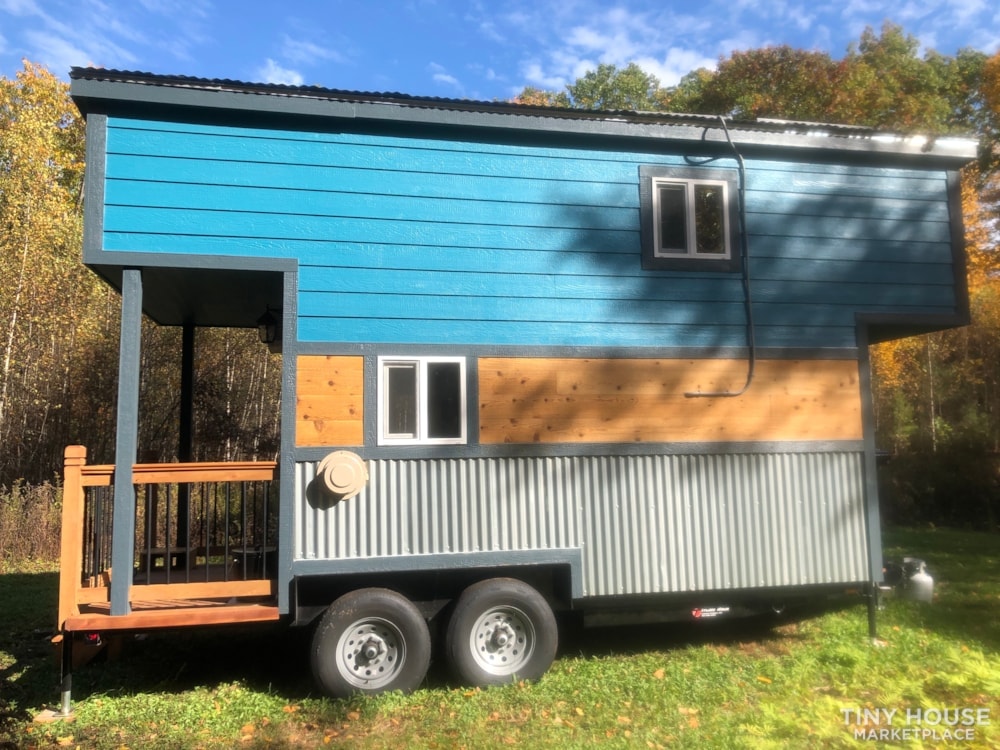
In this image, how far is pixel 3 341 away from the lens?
522 inches

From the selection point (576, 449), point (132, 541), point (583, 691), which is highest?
point (576, 449)

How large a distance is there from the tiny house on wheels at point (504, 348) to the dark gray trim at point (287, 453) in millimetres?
24

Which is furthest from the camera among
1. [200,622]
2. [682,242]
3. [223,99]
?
[682,242]

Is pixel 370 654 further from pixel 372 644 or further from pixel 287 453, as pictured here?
pixel 287 453

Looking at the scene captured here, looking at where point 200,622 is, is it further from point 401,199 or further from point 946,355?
point 946,355

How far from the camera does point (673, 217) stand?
666 cm

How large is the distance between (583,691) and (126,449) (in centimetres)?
393

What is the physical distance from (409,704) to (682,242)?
448 cm

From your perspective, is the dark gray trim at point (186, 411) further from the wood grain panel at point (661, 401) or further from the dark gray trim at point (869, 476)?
the dark gray trim at point (869, 476)

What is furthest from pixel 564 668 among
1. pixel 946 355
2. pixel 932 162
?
pixel 946 355

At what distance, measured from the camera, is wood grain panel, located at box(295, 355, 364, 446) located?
18.8 ft

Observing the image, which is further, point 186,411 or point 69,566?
point 186,411

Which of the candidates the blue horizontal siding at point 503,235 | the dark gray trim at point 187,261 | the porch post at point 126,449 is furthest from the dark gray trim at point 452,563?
the dark gray trim at point 187,261

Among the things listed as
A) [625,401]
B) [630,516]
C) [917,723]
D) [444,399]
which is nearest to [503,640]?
[630,516]
